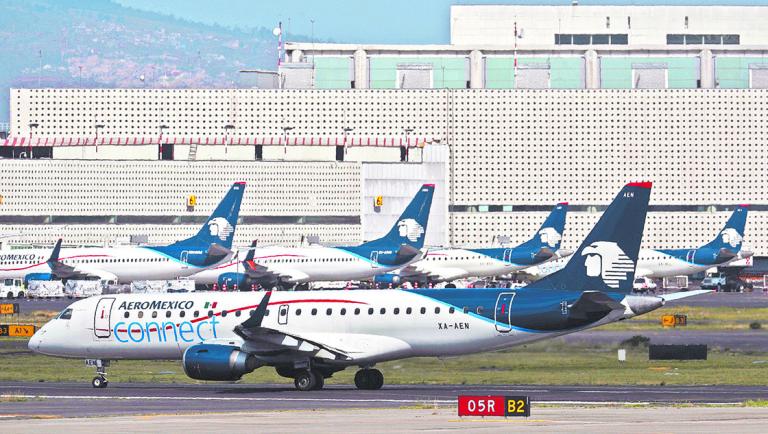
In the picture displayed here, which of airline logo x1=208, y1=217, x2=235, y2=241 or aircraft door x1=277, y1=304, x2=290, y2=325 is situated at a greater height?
aircraft door x1=277, y1=304, x2=290, y2=325

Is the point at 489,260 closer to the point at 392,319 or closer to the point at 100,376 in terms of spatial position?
the point at 100,376

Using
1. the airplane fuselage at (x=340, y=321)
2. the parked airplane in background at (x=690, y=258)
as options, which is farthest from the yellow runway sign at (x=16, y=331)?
the parked airplane in background at (x=690, y=258)

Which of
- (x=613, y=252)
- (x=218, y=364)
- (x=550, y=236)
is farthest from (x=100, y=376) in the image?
(x=550, y=236)

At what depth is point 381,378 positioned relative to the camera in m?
50.2

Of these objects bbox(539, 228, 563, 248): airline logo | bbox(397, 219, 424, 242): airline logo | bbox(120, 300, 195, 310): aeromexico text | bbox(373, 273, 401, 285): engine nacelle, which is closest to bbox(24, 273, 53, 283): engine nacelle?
bbox(373, 273, 401, 285): engine nacelle

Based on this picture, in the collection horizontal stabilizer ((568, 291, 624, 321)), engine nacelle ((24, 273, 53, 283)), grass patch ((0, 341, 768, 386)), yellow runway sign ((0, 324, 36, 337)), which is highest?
horizontal stabilizer ((568, 291, 624, 321))

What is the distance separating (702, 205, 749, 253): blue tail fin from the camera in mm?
164625

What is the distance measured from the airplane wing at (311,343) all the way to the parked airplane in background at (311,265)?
86.8 meters

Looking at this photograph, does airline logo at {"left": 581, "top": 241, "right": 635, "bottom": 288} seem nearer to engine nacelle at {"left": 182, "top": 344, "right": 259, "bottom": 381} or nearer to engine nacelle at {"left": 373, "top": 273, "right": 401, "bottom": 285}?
engine nacelle at {"left": 182, "top": 344, "right": 259, "bottom": 381}

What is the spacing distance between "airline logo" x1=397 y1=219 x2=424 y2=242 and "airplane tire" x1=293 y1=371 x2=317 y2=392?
8059 centimetres

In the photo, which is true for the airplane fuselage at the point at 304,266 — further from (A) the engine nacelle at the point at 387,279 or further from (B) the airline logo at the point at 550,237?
(B) the airline logo at the point at 550,237

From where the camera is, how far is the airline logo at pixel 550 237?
515ft

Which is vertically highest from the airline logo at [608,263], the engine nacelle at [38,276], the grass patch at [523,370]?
the airline logo at [608,263]

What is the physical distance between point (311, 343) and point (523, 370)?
1166 centimetres
